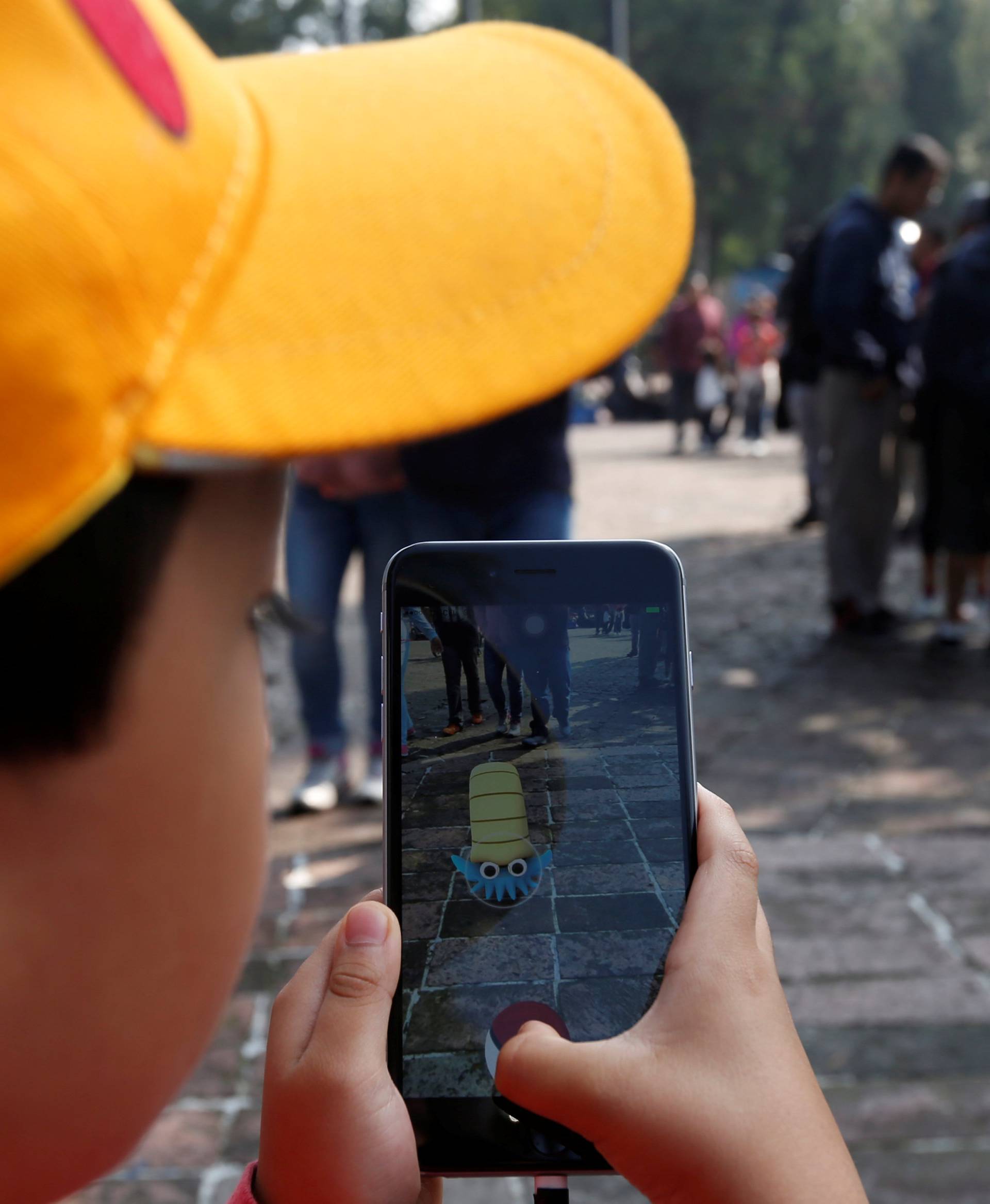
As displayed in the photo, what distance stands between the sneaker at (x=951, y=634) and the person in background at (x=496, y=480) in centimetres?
394

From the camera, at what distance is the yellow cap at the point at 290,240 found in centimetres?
80

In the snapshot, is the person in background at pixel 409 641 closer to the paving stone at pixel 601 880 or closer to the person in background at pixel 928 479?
the paving stone at pixel 601 880

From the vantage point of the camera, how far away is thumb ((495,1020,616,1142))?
931 mm

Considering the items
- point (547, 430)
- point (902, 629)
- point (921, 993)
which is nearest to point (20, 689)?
point (547, 430)

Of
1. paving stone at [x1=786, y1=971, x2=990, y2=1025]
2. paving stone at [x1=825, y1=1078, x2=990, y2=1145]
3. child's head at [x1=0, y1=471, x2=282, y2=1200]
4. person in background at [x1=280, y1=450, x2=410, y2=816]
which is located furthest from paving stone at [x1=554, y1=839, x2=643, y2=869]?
person in background at [x1=280, y1=450, x2=410, y2=816]

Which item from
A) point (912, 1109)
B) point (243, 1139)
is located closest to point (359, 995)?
point (243, 1139)

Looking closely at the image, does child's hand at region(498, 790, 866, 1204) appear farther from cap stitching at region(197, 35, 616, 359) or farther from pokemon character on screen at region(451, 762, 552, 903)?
cap stitching at region(197, 35, 616, 359)

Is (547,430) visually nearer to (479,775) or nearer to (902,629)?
(479,775)

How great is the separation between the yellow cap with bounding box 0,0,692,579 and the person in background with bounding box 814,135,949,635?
5637 millimetres

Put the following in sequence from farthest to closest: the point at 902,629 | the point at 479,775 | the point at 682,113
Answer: the point at 682,113 < the point at 902,629 < the point at 479,775

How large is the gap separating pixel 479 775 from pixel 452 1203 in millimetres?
1808

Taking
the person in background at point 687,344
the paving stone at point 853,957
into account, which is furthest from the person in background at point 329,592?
the person in background at point 687,344

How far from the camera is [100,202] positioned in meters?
0.80

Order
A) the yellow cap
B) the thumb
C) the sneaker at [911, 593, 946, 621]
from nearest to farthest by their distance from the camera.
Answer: the yellow cap → the thumb → the sneaker at [911, 593, 946, 621]
